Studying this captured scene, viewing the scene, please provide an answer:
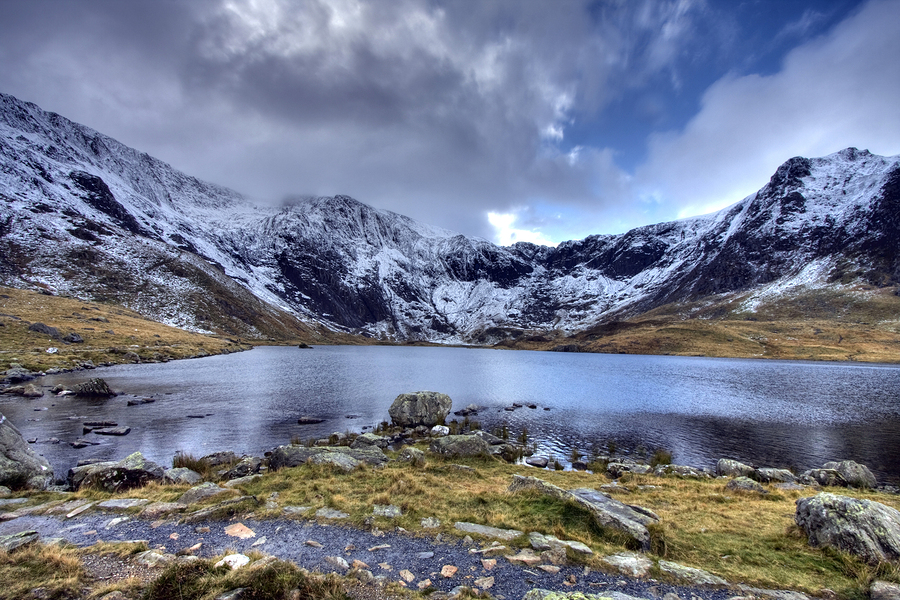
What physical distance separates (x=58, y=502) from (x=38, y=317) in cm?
10562

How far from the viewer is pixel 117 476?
17047mm

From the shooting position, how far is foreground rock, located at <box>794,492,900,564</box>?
34.6 feet

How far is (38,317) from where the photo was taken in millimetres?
85062

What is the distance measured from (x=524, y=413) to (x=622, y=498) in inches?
1283

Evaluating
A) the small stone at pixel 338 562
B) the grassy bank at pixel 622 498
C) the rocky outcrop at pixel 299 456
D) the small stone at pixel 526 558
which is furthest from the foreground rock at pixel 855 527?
the rocky outcrop at pixel 299 456

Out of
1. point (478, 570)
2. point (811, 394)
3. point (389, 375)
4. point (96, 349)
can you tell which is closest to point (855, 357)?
point (811, 394)

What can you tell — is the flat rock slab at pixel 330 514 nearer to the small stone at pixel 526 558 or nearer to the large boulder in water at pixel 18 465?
the small stone at pixel 526 558

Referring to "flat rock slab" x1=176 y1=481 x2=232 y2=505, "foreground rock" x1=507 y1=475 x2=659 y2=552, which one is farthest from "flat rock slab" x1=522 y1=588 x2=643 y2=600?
"flat rock slab" x1=176 y1=481 x2=232 y2=505

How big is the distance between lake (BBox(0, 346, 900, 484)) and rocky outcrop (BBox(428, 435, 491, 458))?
9.94m

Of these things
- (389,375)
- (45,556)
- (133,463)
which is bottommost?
(389,375)

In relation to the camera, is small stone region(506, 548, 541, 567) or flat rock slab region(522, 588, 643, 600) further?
small stone region(506, 548, 541, 567)

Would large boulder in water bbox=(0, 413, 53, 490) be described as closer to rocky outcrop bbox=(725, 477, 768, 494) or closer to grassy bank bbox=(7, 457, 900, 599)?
grassy bank bbox=(7, 457, 900, 599)

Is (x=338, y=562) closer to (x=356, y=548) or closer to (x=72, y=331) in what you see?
(x=356, y=548)

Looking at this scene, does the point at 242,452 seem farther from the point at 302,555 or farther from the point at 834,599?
the point at 834,599
